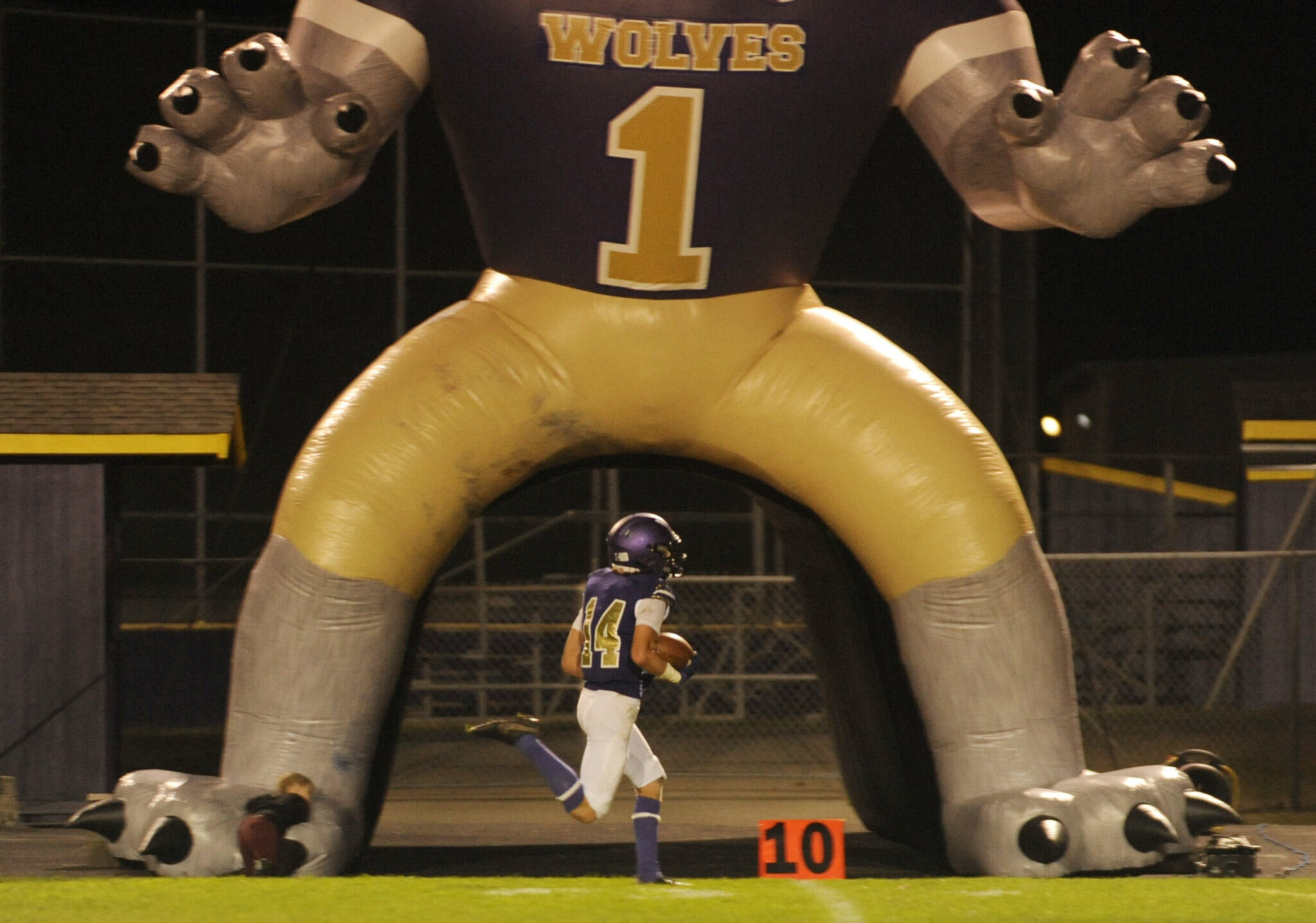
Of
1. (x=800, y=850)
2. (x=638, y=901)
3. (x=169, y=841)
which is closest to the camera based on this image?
(x=638, y=901)

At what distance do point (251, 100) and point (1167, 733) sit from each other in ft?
29.9

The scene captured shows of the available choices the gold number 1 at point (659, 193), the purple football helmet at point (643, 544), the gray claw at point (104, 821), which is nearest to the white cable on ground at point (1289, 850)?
the purple football helmet at point (643, 544)

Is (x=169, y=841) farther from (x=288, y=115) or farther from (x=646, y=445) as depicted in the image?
(x=288, y=115)

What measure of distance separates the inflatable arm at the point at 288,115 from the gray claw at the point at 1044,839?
2.77 metres

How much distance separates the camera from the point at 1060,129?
5.54m

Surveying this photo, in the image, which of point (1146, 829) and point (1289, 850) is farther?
point (1289, 850)

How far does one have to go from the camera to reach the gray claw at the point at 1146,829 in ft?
17.2

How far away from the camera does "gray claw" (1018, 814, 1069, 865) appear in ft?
17.1

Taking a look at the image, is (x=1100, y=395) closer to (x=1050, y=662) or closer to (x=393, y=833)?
(x=393, y=833)

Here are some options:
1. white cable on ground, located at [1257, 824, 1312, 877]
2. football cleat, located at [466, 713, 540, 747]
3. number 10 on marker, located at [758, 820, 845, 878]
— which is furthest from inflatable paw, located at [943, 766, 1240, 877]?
white cable on ground, located at [1257, 824, 1312, 877]

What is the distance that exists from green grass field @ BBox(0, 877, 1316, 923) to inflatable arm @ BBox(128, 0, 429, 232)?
6.49ft

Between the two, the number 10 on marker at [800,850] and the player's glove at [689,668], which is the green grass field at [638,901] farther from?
the player's glove at [689,668]

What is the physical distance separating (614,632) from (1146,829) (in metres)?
1.63

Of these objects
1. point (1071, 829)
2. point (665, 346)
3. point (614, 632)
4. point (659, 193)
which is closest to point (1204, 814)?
point (1071, 829)
